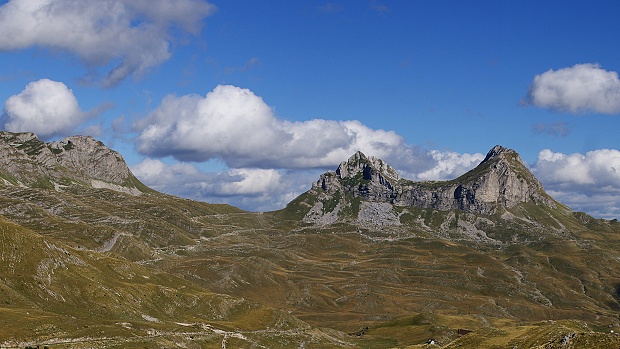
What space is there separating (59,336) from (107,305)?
4991cm

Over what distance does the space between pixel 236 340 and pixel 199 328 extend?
11.8 metres

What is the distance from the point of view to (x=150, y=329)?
170 meters

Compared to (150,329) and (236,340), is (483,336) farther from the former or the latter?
(150,329)

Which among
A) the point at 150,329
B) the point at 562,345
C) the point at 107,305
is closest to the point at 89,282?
the point at 107,305

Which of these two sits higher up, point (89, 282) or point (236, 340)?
point (89, 282)

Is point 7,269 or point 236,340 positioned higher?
point 7,269

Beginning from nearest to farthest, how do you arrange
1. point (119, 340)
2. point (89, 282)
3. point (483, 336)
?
point (119, 340), point (483, 336), point (89, 282)

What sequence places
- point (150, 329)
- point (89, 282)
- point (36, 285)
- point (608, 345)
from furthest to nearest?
point (89, 282) → point (36, 285) → point (150, 329) → point (608, 345)

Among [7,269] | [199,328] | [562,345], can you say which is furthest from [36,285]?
[562,345]

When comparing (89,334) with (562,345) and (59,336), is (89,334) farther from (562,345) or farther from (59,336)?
(562,345)

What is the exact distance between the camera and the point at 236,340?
188500 mm

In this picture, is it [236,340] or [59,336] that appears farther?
[236,340]

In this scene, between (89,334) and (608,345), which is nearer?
(608,345)

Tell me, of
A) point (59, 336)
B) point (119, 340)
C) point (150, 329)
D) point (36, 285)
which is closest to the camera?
point (59, 336)
